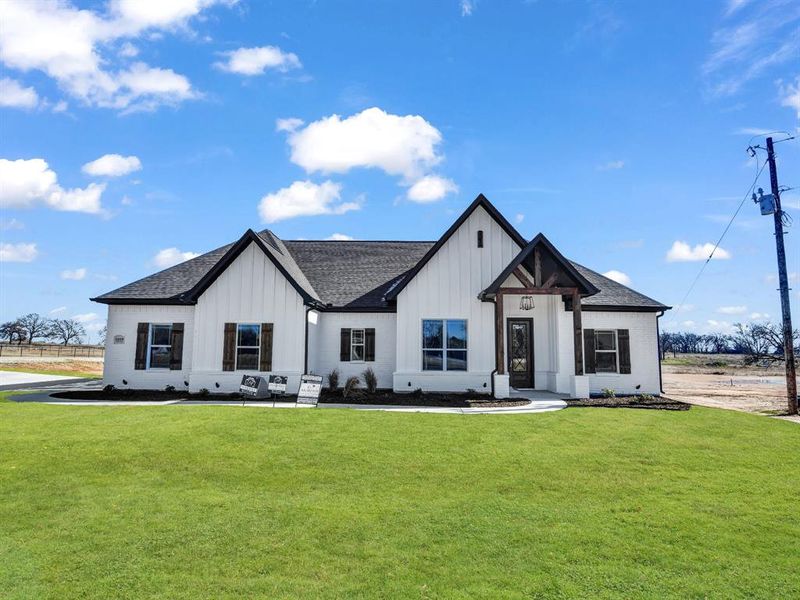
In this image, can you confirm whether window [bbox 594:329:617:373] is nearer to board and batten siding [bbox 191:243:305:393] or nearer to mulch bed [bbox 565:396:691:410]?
mulch bed [bbox 565:396:691:410]

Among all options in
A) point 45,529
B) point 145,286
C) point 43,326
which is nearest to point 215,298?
point 145,286

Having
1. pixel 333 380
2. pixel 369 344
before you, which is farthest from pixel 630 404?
pixel 333 380

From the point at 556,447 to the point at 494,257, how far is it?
1023cm

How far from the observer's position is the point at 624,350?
19.3 m

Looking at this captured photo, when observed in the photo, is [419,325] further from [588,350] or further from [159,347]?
[159,347]

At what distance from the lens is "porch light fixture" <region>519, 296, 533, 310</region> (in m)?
18.6

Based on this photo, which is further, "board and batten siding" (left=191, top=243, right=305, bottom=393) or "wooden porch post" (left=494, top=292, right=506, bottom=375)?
"board and batten siding" (left=191, top=243, right=305, bottom=393)

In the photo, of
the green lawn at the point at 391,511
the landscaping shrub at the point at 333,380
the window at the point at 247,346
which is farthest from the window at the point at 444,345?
the green lawn at the point at 391,511

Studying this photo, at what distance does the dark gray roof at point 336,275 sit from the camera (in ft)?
63.2

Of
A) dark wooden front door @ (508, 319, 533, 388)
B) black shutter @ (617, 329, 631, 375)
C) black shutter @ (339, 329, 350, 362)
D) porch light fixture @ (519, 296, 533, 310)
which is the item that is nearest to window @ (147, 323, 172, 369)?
black shutter @ (339, 329, 350, 362)

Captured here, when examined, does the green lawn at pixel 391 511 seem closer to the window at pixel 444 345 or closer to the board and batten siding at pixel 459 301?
the board and batten siding at pixel 459 301

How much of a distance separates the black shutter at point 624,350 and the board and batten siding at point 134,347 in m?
16.9

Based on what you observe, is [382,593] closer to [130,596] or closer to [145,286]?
[130,596]

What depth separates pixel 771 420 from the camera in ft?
43.5
